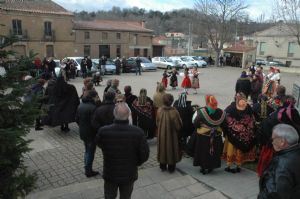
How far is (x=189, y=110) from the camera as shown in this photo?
6809mm

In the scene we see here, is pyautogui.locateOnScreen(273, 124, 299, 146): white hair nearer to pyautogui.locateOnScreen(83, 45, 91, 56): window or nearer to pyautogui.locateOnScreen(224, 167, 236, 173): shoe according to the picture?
pyautogui.locateOnScreen(224, 167, 236, 173): shoe

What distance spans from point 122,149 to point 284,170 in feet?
6.12

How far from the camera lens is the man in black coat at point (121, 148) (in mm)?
3678

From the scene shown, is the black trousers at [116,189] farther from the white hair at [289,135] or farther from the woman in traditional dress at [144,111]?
the woman in traditional dress at [144,111]

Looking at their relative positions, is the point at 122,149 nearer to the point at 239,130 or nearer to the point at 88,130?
the point at 88,130

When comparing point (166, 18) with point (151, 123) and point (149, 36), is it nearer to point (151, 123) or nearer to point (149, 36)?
point (149, 36)

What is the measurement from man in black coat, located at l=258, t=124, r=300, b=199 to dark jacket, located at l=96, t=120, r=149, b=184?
1.52 meters

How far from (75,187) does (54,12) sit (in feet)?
125

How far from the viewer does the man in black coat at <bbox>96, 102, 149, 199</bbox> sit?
3.68 metres

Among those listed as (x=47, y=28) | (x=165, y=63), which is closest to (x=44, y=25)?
(x=47, y=28)

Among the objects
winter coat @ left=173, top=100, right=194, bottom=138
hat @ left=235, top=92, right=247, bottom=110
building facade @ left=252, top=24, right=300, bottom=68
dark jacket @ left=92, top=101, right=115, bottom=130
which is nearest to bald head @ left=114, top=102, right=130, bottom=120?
dark jacket @ left=92, top=101, right=115, bottom=130

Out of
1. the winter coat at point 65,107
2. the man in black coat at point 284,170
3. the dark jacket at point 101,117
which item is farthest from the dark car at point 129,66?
the man in black coat at point 284,170

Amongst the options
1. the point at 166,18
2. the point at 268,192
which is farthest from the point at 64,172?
the point at 166,18

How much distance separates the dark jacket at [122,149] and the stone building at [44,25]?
3593cm
